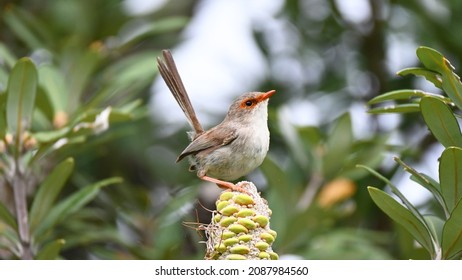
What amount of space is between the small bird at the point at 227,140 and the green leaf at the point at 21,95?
22.8 inches

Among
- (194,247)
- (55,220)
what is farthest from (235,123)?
(194,247)

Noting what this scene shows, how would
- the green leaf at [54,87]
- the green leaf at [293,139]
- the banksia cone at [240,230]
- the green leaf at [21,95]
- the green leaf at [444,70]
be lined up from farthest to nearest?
the green leaf at [293,139] → the green leaf at [54,87] → the green leaf at [21,95] → the green leaf at [444,70] → the banksia cone at [240,230]

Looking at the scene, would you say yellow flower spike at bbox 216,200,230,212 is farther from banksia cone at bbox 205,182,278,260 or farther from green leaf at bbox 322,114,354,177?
green leaf at bbox 322,114,354,177

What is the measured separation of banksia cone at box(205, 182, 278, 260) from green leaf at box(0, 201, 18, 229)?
1.21 metres

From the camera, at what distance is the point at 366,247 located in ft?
14.9

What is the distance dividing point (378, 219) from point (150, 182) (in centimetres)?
161

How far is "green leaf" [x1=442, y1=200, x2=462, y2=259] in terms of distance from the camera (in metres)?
2.48

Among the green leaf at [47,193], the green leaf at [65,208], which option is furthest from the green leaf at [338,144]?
the green leaf at [47,193]

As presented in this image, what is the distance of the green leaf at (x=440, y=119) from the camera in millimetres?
2531

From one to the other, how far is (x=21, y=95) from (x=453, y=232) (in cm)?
202

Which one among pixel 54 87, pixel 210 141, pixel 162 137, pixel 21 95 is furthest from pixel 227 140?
pixel 162 137

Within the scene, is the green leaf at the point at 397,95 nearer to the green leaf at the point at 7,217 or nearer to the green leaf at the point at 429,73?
the green leaf at the point at 429,73

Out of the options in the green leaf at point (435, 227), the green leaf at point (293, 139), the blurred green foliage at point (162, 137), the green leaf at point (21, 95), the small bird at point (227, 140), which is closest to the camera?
the green leaf at point (435, 227)

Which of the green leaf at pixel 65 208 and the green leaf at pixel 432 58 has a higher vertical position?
the green leaf at pixel 432 58
